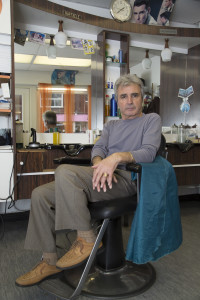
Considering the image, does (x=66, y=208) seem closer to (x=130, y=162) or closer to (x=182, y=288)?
(x=130, y=162)

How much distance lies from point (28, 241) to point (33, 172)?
3.69 ft

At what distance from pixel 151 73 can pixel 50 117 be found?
5.14ft

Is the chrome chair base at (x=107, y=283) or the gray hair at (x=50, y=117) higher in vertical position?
the gray hair at (x=50, y=117)

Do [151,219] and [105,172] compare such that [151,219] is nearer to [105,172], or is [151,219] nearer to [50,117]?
[105,172]

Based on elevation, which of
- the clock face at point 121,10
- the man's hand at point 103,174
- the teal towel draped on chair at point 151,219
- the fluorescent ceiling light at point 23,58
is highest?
the clock face at point 121,10

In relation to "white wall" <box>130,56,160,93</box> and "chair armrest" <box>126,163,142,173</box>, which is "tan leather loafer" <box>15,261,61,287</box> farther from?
"white wall" <box>130,56,160,93</box>

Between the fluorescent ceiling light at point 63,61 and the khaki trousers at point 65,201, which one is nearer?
the khaki trousers at point 65,201

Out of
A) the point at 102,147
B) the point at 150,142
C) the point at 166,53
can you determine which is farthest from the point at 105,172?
the point at 166,53

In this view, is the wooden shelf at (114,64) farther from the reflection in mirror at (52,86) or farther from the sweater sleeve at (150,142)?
the sweater sleeve at (150,142)

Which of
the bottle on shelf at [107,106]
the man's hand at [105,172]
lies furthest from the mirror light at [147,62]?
the man's hand at [105,172]

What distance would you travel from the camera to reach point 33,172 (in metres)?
2.56

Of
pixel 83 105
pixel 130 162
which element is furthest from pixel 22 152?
pixel 130 162

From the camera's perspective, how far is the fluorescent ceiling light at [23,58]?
Result: 2.82 metres

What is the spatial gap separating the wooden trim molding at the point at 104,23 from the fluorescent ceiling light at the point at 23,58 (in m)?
0.52
